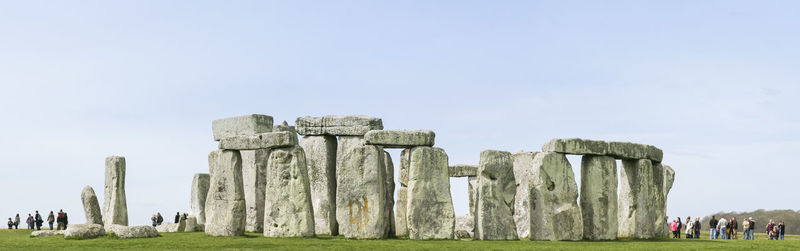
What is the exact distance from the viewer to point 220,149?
20.7 metres

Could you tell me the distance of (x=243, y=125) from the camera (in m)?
26.3

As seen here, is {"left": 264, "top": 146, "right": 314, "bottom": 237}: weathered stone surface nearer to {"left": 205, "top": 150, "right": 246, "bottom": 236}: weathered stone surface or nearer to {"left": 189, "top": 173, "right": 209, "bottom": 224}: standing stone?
{"left": 205, "top": 150, "right": 246, "bottom": 236}: weathered stone surface

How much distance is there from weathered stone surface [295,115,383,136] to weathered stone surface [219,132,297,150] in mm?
3014

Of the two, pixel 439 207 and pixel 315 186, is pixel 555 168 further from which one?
pixel 315 186

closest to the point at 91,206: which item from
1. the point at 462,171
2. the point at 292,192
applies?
the point at 292,192

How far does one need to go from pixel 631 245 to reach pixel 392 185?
5.40m

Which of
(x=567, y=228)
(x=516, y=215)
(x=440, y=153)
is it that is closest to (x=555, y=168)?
(x=567, y=228)

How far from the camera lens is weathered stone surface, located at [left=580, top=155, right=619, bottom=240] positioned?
19.9 metres

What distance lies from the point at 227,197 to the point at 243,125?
6.41 meters

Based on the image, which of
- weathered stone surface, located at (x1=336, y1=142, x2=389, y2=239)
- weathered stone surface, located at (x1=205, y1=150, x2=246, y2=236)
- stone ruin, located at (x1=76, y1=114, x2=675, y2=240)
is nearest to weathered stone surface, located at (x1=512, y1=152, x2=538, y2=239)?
stone ruin, located at (x1=76, y1=114, x2=675, y2=240)

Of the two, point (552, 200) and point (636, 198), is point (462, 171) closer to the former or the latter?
→ point (636, 198)

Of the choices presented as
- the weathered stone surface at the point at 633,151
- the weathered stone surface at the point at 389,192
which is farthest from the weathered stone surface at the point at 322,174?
the weathered stone surface at the point at 633,151

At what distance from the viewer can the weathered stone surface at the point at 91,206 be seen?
80.3 feet

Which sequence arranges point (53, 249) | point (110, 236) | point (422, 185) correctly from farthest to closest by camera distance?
point (110, 236) < point (422, 185) < point (53, 249)
